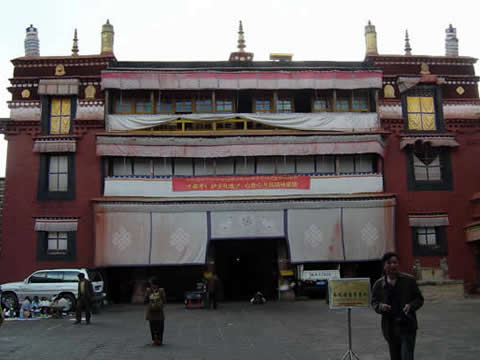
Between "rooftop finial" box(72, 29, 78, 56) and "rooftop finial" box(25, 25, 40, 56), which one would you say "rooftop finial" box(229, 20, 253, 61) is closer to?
"rooftop finial" box(72, 29, 78, 56)

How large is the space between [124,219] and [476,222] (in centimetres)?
1531

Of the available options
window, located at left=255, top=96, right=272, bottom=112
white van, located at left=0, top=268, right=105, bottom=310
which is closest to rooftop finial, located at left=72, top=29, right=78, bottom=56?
window, located at left=255, top=96, right=272, bottom=112

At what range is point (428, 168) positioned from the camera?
28.0 m

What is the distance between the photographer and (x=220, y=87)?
27297 mm

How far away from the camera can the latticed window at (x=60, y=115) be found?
90.2ft

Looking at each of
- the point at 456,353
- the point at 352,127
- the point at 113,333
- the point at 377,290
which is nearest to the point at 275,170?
the point at 352,127

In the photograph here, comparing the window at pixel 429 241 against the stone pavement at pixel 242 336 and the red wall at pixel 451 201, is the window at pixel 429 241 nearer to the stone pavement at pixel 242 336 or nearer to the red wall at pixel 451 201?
the red wall at pixel 451 201

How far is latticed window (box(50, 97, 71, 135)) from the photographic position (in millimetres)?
27500

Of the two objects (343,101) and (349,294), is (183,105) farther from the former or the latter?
(349,294)

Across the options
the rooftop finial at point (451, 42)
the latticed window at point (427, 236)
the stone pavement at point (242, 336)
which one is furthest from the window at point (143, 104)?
the rooftop finial at point (451, 42)

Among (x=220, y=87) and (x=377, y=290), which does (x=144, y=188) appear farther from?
(x=377, y=290)

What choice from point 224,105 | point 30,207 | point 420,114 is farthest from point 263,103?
point 30,207

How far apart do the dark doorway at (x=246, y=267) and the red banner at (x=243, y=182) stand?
398 cm

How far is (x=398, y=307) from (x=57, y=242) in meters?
21.2
